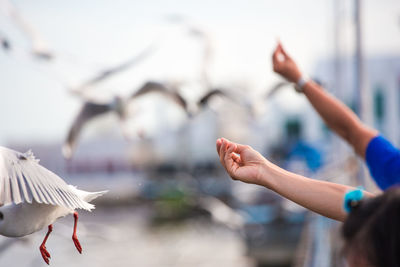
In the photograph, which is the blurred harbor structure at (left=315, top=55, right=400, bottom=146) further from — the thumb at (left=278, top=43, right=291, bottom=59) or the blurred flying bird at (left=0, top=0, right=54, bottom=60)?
the thumb at (left=278, top=43, right=291, bottom=59)

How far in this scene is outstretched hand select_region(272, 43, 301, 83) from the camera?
47.2 inches

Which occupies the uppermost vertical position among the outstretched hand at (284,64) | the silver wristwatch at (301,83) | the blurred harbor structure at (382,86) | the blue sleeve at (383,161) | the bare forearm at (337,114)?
the outstretched hand at (284,64)

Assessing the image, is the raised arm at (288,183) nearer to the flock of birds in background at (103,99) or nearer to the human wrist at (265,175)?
the human wrist at (265,175)

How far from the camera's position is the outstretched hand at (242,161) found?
0.76 meters

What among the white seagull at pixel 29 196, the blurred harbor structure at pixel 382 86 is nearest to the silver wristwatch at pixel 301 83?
the white seagull at pixel 29 196

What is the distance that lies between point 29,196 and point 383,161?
2.23ft

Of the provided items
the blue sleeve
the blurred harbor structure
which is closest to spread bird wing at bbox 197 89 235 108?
the blue sleeve

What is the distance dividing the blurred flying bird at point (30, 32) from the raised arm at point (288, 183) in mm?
1229

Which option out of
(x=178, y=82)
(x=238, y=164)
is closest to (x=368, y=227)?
(x=238, y=164)

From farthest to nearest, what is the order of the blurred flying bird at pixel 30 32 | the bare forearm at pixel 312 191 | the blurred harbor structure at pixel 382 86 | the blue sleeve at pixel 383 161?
the blurred harbor structure at pixel 382 86, the blurred flying bird at pixel 30 32, the blue sleeve at pixel 383 161, the bare forearm at pixel 312 191

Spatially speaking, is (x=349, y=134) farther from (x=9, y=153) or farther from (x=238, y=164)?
(x=9, y=153)

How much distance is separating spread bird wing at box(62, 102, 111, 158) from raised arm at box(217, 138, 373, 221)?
3.56ft

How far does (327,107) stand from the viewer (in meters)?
1.23

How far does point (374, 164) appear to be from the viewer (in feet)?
3.52
